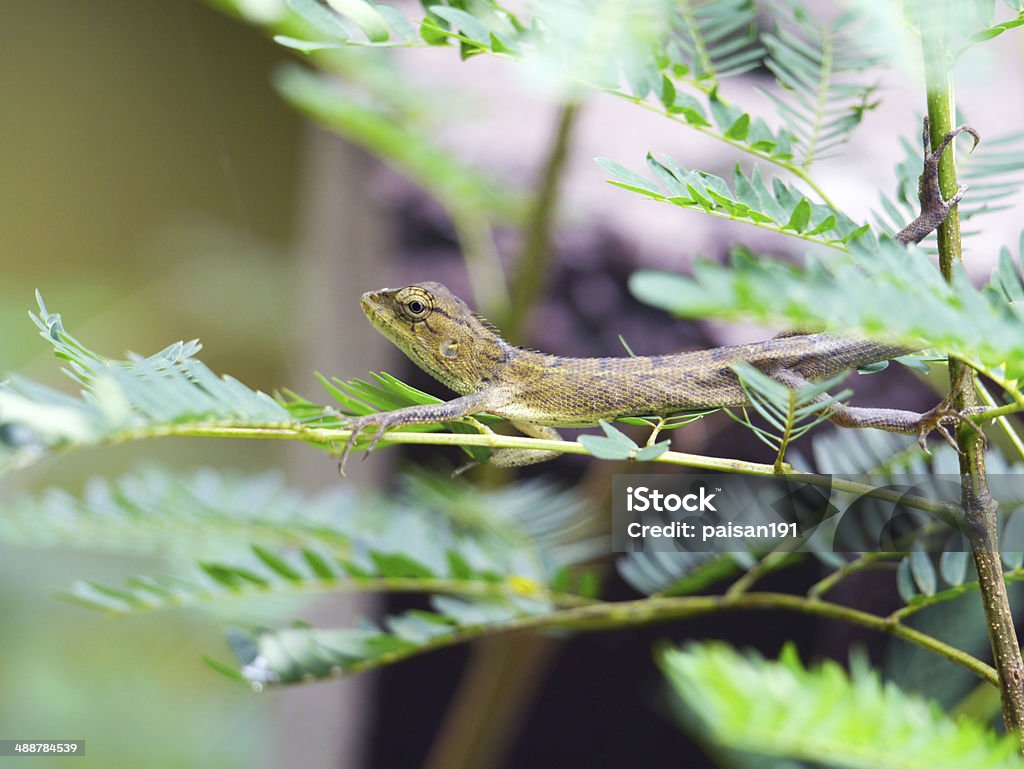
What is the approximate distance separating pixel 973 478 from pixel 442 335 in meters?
0.82

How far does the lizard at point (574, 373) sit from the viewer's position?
1022mm

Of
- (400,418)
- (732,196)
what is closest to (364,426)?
(400,418)

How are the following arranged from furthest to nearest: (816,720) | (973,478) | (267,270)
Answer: (267,270), (973,478), (816,720)

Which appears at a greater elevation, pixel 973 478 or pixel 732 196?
pixel 732 196

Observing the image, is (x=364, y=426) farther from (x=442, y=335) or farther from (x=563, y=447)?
(x=442, y=335)

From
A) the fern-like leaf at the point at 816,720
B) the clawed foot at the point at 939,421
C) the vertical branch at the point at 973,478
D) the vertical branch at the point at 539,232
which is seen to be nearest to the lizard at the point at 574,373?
the clawed foot at the point at 939,421

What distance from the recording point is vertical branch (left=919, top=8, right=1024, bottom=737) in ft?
2.12

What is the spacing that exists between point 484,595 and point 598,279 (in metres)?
1.31

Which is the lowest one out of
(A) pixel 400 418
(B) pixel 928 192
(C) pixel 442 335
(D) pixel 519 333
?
(D) pixel 519 333

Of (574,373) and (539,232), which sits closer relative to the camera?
(574,373)

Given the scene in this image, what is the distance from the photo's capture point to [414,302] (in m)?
1.32

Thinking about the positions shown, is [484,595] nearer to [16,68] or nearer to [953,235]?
[953,235]

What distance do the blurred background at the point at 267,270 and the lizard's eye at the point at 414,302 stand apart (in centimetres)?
37

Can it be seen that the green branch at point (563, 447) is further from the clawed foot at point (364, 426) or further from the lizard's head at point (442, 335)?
the lizard's head at point (442, 335)
